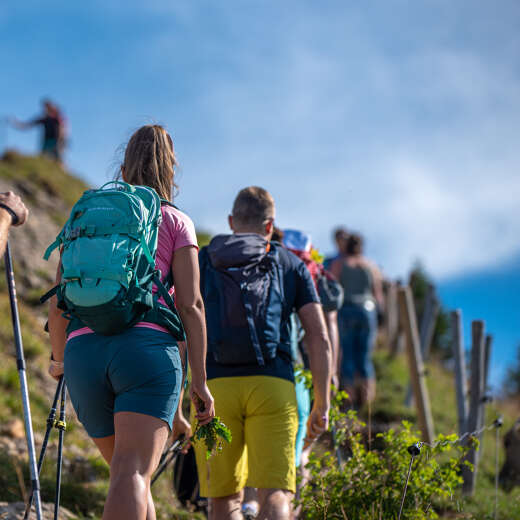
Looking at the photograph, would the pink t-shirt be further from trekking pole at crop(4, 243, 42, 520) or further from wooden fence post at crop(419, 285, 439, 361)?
wooden fence post at crop(419, 285, 439, 361)

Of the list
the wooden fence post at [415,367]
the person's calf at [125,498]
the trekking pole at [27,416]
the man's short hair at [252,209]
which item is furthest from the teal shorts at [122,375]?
the wooden fence post at [415,367]

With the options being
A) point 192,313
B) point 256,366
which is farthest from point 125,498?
point 256,366

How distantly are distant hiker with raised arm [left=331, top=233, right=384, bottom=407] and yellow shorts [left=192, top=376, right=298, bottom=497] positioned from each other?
4.74m

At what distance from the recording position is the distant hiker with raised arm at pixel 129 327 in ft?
7.11

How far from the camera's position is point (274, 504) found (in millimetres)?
2846

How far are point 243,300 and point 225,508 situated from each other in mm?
1026

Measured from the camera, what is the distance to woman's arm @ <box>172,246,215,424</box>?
7.98ft

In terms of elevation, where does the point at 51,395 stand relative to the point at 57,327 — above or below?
above

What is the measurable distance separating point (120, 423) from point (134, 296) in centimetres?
46

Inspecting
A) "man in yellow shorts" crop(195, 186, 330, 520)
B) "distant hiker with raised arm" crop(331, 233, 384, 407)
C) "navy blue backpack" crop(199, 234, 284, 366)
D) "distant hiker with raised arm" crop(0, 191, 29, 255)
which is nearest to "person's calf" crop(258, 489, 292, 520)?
"man in yellow shorts" crop(195, 186, 330, 520)

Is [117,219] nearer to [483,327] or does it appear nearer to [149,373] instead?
[149,373]

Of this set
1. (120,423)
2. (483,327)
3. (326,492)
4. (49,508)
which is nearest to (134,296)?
(120,423)

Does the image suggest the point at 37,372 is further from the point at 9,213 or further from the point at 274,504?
the point at 9,213

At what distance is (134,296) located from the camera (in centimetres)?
220
